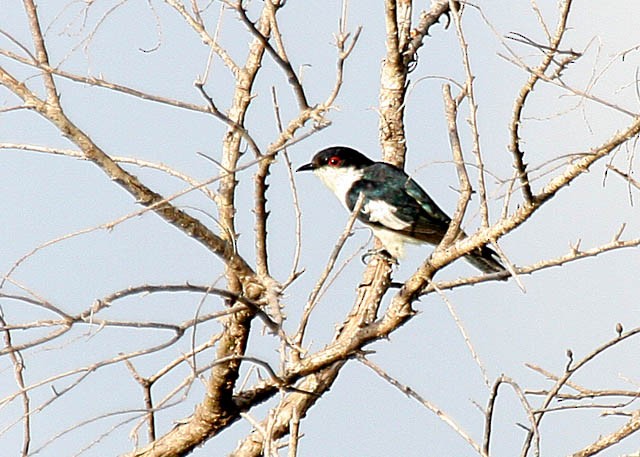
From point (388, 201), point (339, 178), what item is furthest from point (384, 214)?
point (339, 178)

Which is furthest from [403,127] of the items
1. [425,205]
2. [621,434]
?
[621,434]

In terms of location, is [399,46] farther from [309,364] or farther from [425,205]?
[309,364]

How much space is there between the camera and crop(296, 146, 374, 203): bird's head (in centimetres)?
749

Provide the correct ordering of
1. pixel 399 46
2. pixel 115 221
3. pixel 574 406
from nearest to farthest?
pixel 115 221, pixel 574 406, pixel 399 46

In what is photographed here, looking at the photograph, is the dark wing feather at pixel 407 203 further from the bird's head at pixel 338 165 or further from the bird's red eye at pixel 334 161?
the bird's red eye at pixel 334 161

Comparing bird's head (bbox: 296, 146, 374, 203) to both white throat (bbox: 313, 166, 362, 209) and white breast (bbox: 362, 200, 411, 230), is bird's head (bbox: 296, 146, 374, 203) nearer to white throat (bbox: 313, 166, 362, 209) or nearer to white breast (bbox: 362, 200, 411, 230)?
white throat (bbox: 313, 166, 362, 209)

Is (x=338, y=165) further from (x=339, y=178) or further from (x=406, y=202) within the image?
(x=406, y=202)

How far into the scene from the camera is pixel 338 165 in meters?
7.55

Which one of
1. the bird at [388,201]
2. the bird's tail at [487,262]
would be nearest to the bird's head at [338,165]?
the bird at [388,201]

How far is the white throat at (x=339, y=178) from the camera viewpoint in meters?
7.42

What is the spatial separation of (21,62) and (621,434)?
8.44ft

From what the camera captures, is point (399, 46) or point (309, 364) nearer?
point (309, 364)

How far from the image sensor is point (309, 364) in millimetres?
4609

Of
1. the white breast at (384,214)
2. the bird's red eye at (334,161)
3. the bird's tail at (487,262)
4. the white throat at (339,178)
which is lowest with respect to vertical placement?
the bird's tail at (487,262)
